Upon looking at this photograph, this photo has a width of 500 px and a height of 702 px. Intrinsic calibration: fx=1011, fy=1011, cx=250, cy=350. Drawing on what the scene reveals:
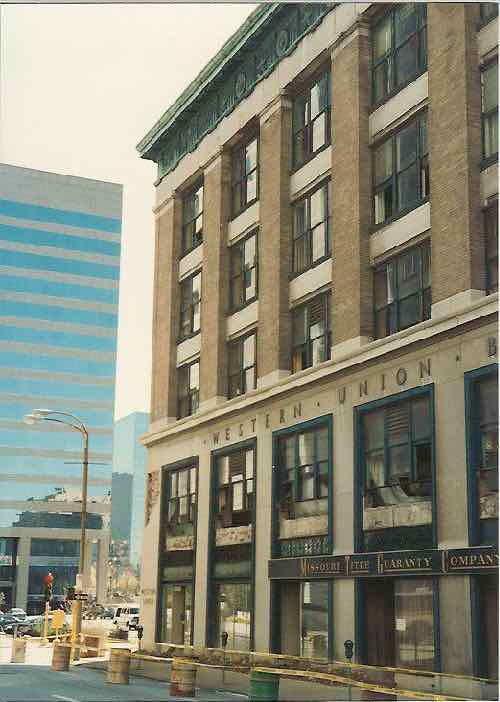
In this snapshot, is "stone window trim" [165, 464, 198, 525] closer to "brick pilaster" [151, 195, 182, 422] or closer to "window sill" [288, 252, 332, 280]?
"brick pilaster" [151, 195, 182, 422]

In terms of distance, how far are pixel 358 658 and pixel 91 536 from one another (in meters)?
4.45

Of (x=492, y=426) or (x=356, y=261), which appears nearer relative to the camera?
(x=492, y=426)

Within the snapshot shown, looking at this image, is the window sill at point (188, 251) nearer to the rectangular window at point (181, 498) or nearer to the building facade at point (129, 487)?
the building facade at point (129, 487)

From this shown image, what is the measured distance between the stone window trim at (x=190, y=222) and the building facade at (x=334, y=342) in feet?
0.17

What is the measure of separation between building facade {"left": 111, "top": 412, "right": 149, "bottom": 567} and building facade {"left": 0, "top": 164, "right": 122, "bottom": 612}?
38 centimetres

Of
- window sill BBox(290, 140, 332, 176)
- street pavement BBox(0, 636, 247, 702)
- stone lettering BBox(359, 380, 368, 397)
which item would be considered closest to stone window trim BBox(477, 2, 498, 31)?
window sill BBox(290, 140, 332, 176)

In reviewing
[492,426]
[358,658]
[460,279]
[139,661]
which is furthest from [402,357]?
[139,661]

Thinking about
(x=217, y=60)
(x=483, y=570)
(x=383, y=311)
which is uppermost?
(x=217, y=60)

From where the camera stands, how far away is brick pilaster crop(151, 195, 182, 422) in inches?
632

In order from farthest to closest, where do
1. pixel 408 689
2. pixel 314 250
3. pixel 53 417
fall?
pixel 314 250, pixel 53 417, pixel 408 689

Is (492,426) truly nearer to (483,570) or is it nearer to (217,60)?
(483,570)

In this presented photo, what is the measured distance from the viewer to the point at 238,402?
17.0 metres

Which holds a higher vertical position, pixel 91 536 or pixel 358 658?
pixel 91 536

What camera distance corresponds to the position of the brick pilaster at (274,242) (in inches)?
657
